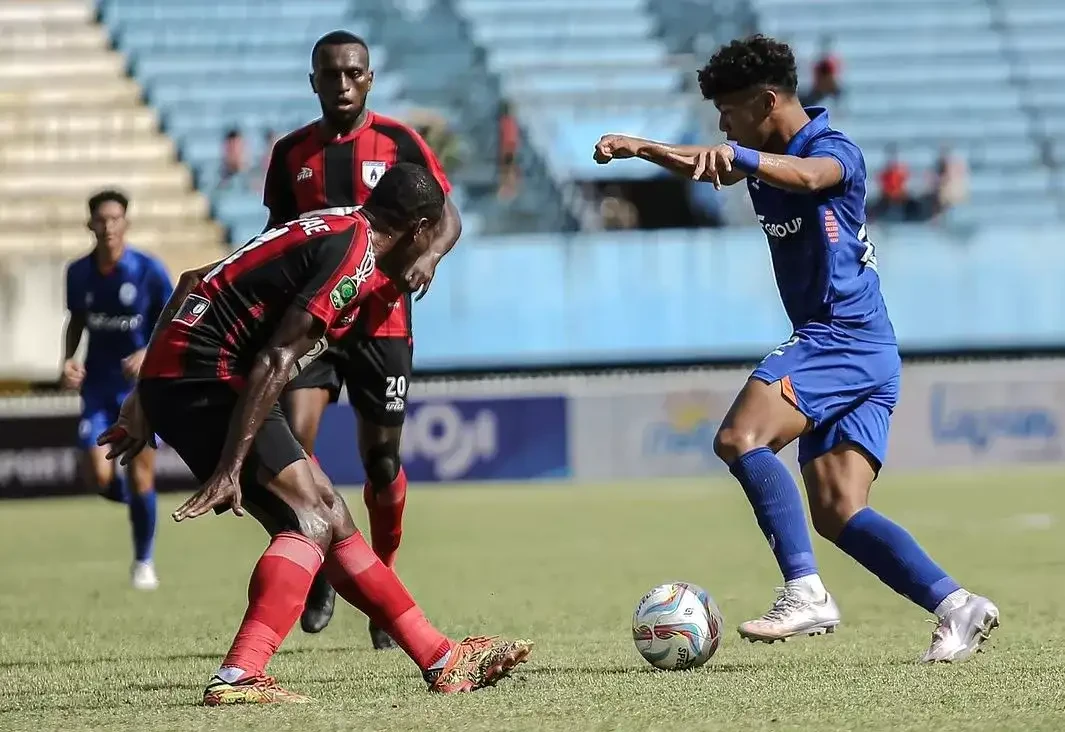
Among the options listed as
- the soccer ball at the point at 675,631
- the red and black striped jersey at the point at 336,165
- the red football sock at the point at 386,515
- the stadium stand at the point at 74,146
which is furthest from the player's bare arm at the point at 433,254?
the stadium stand at the point at 74,146

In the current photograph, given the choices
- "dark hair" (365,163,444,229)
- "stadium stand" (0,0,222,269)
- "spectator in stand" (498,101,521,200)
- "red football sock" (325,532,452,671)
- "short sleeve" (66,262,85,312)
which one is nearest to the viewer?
"dark hair" (365,163,444,229)

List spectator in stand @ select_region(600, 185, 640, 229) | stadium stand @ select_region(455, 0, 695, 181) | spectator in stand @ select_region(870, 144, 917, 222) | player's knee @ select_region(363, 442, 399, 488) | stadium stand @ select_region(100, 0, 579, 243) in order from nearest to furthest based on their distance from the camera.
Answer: player's knee @ select_region(363, 442, 399, 488)
stadium stand @ select_region(455, 0, 695, 181)
spectator in stand @ select_region(600, 185, 640, 229)
spectator in stand @ select_region(870, 144, 917, 222)
stadium stand @ select_region(100, 0, 579, 243)

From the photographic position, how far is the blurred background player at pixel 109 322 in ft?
36.5

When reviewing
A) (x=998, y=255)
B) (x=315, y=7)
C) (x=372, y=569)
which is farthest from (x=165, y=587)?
(x=315, y=7)

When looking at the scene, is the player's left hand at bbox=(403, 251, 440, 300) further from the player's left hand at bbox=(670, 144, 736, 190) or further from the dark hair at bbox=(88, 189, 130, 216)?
the dark hair at bbox=(88, 189, 130, 216)

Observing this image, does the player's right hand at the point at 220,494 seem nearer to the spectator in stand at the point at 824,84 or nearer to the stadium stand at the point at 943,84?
the spectator in stand at the point at 824,84

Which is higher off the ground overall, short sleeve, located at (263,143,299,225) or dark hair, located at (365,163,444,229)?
short sleeve, located at (263,143,299,225)

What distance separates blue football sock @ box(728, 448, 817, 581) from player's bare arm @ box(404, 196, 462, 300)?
142cm

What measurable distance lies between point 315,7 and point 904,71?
779 centimetres

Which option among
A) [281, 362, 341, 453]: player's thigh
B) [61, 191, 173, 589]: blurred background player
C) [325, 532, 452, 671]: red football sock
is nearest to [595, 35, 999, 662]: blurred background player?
[325, 532, 452, 671]: red football sock

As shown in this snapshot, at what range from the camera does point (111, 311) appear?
11.5 m

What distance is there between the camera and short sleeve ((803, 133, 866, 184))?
6.40m

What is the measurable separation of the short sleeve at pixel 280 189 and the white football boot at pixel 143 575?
343cm

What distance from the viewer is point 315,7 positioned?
24562mm
